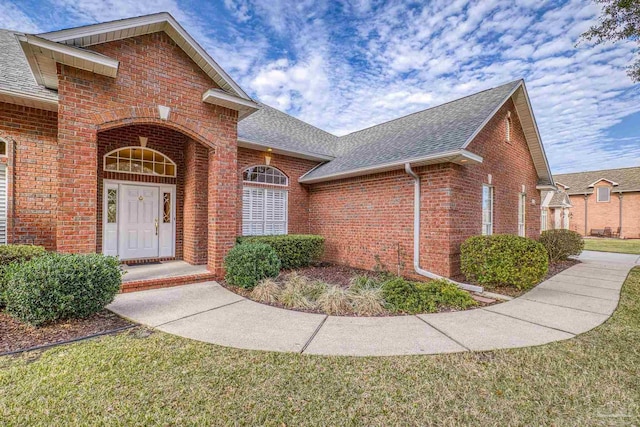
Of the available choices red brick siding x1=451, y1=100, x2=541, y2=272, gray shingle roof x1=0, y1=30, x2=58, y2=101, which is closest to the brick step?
gray shingle roof x1=0, y1=30, x2=58, y2=101

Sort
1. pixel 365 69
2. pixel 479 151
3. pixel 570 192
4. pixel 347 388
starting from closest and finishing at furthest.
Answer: pixel 347 388
pixel 479 151
pixel 365 69
pixel 570 192

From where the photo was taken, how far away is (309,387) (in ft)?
8.93

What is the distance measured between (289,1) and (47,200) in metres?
8.29

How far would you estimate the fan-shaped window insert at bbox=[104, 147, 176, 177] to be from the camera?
7797 mm

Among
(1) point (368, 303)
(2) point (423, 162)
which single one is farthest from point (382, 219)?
(1) point (368, 303)

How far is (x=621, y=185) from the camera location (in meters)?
24.8

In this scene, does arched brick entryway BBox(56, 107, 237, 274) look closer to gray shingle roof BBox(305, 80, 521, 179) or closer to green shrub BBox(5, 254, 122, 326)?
green shrub BBox(5, 254, 122, 326)

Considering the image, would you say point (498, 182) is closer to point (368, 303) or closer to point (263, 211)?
point (368, 303)

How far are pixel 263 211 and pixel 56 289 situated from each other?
6407 millimetres

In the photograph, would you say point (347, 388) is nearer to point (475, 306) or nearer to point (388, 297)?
point (388, 297)

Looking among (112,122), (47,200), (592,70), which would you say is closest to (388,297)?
(112,122)

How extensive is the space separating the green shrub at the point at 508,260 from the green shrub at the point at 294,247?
14.7 feet

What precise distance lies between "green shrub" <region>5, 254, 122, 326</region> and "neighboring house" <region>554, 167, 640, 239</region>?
34297mm

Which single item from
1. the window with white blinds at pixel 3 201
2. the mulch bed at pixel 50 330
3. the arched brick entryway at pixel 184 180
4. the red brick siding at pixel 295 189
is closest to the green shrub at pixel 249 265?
the arched brick entryway at pixel 184 180
